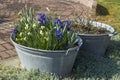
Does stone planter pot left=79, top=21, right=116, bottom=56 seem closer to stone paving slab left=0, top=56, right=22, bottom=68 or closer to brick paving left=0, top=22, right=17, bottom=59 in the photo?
stone paving slab left=0, top=56, right=22, bottom=68

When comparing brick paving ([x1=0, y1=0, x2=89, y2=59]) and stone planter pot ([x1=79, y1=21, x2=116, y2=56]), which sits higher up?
stone planter pot ([x1=79, y1=21, x2=116, y2=56])

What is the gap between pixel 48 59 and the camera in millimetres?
4195

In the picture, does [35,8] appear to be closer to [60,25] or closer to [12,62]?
[12,62]

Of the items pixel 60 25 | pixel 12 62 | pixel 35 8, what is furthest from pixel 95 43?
pixel 35 8

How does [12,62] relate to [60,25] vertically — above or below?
below

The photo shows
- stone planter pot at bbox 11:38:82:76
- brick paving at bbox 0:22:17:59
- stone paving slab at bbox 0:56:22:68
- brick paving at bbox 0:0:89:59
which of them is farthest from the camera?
brick paving at bbox 0:0:89:59

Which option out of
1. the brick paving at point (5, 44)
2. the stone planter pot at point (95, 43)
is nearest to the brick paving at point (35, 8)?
the brick paving at point (5, 44)

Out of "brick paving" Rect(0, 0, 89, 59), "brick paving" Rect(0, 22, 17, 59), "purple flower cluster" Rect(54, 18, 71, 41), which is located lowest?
"brick paving" Rect(0, 0, 89, 59)

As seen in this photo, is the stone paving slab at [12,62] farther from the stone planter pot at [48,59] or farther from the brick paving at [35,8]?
the brick paving at [35,8]

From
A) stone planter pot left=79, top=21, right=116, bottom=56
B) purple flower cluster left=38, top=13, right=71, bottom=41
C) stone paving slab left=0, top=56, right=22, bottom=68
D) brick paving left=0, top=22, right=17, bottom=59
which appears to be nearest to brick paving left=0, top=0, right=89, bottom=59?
brick paving left=0, top=22, right=17, bottom=59

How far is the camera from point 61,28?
14.5 feet

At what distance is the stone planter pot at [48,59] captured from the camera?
4.16m

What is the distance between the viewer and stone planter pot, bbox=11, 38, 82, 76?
4.16 m

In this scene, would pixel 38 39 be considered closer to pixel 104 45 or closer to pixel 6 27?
pixel 104 45
